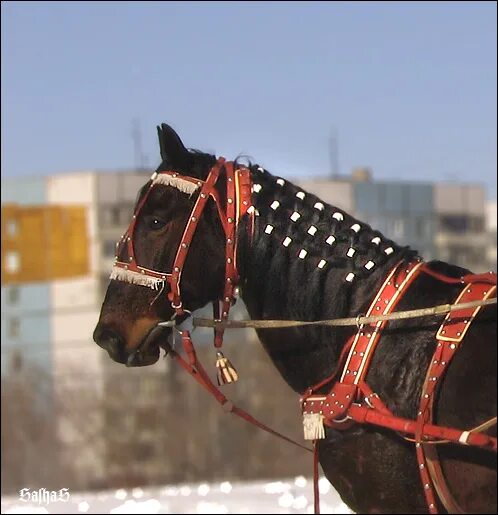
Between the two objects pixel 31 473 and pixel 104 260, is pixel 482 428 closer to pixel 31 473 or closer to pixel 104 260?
pixel 31 473

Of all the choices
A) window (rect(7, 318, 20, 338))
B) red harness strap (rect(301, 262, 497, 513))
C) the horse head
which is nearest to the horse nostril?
the horse head

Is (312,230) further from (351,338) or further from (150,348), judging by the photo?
(150,348)

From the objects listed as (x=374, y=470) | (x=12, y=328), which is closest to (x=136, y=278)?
(x=374, y=470)

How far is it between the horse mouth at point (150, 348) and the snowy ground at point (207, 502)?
2.46 metres

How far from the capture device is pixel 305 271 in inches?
148

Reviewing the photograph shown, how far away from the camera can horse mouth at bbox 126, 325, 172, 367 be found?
386 cm

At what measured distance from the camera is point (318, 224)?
382 cm

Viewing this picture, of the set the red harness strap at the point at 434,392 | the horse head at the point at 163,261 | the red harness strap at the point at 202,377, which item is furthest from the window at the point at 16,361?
the red harness strap at the point at 434,392

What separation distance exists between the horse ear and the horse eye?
0.63ft

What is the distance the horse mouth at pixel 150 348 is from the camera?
3855 millimetres

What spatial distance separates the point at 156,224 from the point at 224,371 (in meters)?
0.56

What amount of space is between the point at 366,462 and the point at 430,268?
0.63 metres

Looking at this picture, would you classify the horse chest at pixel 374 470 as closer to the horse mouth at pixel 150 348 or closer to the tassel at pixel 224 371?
the tassel at pixel 224 371

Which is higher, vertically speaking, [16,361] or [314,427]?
[314,427]
